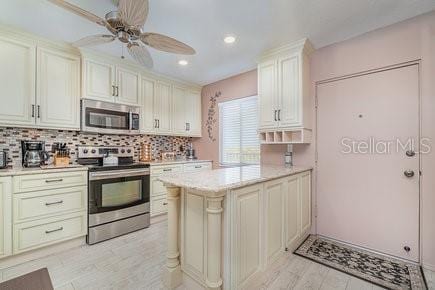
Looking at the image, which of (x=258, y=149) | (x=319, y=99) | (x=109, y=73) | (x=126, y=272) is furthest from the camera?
(x=258, y=149)

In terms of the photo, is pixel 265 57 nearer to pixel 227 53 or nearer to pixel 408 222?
pixel 227 53

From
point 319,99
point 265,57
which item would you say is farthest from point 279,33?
point 319,99

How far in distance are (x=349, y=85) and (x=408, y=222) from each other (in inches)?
64.6

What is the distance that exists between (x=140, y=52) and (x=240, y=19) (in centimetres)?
109

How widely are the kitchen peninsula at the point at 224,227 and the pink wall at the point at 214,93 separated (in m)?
1.98

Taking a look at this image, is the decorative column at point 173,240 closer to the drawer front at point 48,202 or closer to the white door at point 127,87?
the drawer front at point 48,202

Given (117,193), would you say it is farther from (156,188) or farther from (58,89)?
(58,89)

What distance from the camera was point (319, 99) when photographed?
2773mm

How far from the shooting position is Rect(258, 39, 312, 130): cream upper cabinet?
261 cm

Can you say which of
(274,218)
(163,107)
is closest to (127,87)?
(163,107)

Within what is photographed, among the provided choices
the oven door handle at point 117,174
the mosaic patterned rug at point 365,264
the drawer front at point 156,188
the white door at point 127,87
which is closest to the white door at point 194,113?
the white door at point 127,87

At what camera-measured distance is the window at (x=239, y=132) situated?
3605 mm

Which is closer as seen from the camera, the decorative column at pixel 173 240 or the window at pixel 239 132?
the decorative column at pixel 173 240

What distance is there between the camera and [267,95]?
9.52 feet
